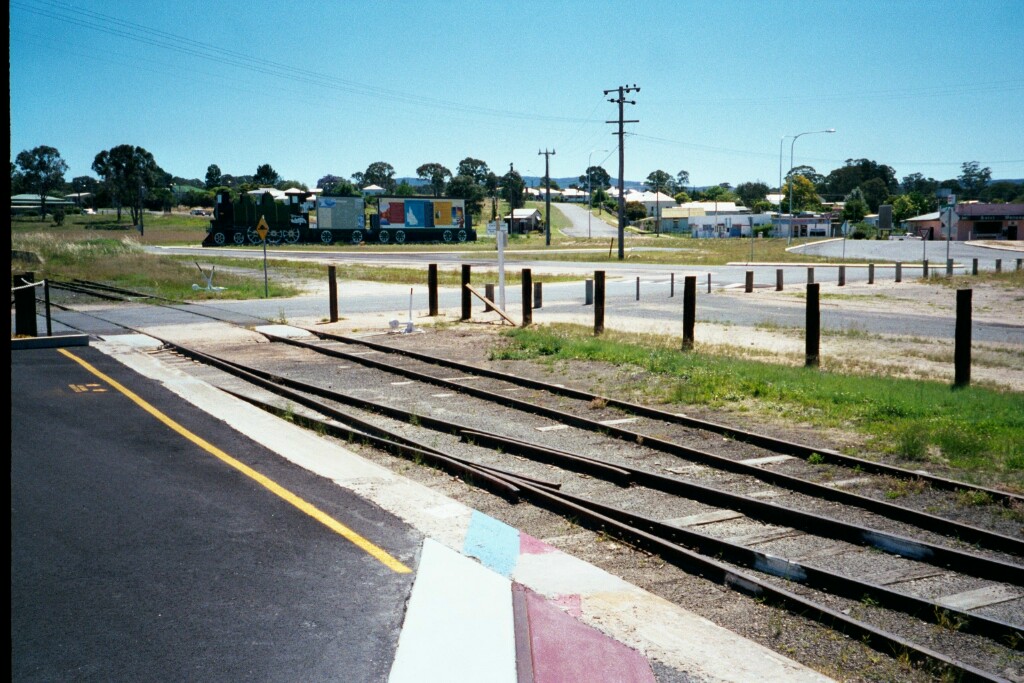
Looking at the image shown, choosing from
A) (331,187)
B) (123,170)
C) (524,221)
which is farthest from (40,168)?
(331,187)

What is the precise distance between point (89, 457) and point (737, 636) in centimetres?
697

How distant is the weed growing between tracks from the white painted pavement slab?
546 centimetres

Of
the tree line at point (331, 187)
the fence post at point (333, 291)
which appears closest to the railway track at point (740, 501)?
the fence post at point (333, 291)

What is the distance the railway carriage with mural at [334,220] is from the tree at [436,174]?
84178 mm

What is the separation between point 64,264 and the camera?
4944 cm

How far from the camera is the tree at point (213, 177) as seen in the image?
191 metres

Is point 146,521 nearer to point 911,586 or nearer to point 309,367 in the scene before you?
point 911,586

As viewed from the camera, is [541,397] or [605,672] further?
[541,397]

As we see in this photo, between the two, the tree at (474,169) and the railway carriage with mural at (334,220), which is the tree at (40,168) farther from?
the tree at (474,169)

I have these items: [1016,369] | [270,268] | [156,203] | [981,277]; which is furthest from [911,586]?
[156,203]

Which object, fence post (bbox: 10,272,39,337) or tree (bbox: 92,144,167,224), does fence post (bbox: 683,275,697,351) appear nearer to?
fence post (bbox: 10,272,39,337)

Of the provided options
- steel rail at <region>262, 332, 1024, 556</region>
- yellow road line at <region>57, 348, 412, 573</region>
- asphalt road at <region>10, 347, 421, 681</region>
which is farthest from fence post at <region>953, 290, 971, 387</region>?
yellow road line at <region>57, 348, 412, 573</region>

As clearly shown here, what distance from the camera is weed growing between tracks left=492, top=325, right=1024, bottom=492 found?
9.79 m

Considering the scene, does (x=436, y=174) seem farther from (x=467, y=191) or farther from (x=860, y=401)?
(x=860, y=401)
